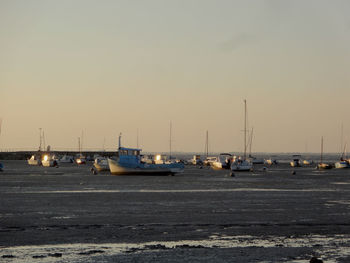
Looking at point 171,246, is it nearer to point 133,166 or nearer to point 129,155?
point 133,166

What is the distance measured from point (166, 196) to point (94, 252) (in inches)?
975

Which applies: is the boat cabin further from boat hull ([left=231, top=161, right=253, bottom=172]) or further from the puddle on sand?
the puddle on sand

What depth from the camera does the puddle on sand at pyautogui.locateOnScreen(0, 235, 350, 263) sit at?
18672 millimetres

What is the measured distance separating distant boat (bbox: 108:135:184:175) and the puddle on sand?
62584mm

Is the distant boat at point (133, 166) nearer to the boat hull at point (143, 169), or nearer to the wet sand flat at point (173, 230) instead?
the boat hull at point (143, 169)

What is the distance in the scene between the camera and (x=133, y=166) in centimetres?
8500

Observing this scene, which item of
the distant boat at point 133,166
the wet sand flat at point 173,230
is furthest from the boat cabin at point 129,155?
the wet sand flat at point 173,230

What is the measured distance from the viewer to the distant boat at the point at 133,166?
3354 inches

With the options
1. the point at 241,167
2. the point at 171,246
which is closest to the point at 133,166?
the point at 241,167

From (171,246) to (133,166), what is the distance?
212 ft

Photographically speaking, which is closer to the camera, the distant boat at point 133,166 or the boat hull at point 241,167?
the distant boat at point 133,166

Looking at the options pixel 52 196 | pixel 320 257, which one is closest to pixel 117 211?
pixel 52 196

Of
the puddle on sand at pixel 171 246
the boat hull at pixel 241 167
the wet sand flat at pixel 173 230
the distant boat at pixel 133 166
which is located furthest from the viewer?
the boat hull at pixel 241 167

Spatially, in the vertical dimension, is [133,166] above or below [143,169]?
above
